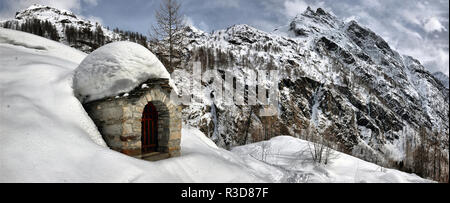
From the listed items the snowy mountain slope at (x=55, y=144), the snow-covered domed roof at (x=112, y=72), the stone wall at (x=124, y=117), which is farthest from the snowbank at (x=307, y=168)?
the snow-covered domed roof at (x=112, y=72)

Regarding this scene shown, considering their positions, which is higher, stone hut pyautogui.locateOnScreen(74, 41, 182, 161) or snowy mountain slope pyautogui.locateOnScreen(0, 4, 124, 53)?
snowy mountain slope pyautogui.locateOnScreen(0, 4, 124, 53)

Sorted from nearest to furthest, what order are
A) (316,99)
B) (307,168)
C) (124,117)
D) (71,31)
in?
(124,117), (307,168), (71,31), (316,99)

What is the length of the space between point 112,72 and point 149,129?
202 cm

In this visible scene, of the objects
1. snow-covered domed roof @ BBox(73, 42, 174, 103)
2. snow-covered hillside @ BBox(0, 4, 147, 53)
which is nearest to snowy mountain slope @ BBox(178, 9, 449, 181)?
snow-covered domed roof @ BBox(73, 42, 174, 103)

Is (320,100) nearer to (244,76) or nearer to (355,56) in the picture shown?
(244,76)

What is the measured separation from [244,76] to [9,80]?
2039 inches

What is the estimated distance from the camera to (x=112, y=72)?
547 centimetres

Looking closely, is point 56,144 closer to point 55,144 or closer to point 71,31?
point 55,144

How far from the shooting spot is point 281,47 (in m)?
85.6

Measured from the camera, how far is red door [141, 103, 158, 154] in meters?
6.41

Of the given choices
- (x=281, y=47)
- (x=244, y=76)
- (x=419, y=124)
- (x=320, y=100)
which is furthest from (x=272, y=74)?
(x=419, y=124)

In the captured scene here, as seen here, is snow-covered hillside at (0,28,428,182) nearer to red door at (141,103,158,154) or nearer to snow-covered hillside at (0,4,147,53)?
red door at (141,103,158,154)

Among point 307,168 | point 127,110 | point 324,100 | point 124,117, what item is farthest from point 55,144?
point 324,100

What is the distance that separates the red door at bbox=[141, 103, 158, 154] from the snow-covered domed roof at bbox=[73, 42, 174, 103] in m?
1.19
